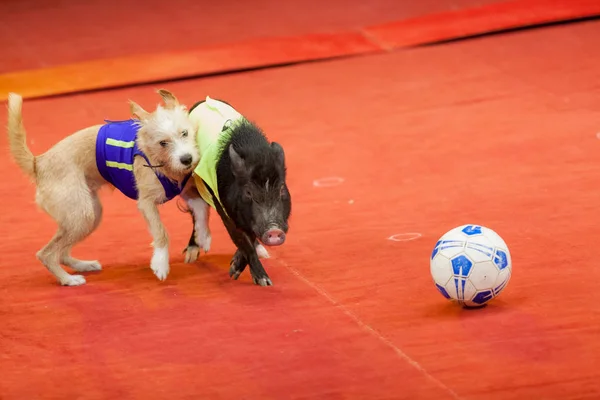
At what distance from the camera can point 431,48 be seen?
1160 centimetres

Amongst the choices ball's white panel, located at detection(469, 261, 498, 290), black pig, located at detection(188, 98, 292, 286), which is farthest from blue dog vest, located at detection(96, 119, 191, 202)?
ball's white panel, located at detection(469, 261, 498, 290)

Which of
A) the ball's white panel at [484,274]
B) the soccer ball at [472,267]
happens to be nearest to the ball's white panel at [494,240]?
the soccer ball at [472,267]

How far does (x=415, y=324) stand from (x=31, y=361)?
1.95m

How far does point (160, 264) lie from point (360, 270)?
1181 mm

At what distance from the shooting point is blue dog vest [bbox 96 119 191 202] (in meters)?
6.41

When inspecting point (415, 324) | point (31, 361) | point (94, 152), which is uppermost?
point (94, 152)

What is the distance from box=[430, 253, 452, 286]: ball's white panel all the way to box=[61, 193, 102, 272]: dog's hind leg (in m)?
2.20

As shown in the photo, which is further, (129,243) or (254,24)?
(254,24)

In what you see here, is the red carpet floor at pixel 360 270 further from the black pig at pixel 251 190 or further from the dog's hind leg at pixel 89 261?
the black pig at pixel 251 190

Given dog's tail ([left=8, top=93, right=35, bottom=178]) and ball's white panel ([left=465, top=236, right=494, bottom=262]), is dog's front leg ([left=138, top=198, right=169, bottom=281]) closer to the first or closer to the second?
dog's tail ([left=8, top=93, right=35, bottom=178])

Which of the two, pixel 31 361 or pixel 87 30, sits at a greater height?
pixel 87 30

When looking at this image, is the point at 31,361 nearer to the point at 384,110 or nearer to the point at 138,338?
the point at 138,338

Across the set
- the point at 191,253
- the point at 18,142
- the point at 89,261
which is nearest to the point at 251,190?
the point at 191,253

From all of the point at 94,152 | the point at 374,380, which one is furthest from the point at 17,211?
the point at 374,380
